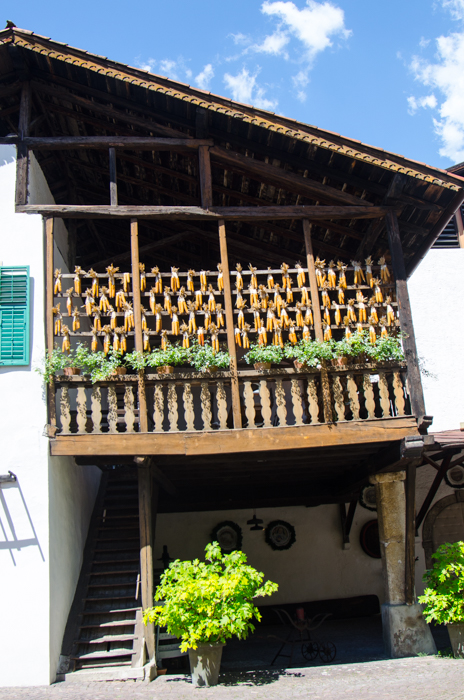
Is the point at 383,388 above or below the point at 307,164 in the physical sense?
below

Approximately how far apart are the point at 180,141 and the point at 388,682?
7.65m

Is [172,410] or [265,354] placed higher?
[265,354]

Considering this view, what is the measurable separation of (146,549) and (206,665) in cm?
159

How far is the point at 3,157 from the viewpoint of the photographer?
864 centimetres

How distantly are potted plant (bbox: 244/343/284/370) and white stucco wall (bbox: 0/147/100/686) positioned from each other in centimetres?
281

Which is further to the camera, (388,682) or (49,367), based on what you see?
(49,367)

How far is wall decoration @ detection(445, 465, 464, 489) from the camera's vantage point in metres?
12.7

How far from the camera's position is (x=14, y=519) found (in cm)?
745

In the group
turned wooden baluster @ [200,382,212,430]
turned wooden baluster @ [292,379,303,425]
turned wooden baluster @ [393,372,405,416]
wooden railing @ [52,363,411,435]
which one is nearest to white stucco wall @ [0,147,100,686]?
wooden railing @ [52,363,411,435]

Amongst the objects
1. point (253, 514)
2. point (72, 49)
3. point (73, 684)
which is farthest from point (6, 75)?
point (253, 514)

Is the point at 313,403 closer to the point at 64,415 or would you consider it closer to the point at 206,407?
the point at 206,407

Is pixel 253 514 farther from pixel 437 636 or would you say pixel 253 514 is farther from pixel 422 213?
pixel 422 213

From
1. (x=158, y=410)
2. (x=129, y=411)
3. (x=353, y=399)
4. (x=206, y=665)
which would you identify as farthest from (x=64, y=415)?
(x=353, y=399)

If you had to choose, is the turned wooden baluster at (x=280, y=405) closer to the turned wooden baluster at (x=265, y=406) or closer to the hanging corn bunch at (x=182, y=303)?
the turned wooden baluster at (x=265, y=406)
